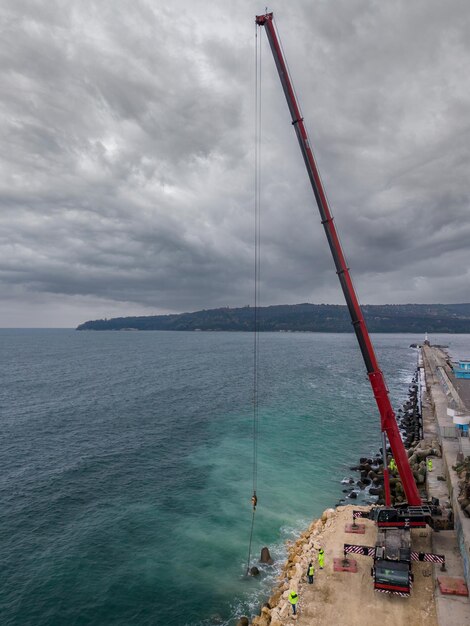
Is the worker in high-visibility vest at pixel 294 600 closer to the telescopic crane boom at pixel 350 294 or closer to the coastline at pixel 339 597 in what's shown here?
the coastline at pixel 339 597

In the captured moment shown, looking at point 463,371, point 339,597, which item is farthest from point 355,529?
point 463,371

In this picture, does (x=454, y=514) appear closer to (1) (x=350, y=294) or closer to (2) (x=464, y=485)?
(2) (x=464, y=485)

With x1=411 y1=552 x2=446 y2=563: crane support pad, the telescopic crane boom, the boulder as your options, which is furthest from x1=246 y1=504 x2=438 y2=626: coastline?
the telescopic crane boom

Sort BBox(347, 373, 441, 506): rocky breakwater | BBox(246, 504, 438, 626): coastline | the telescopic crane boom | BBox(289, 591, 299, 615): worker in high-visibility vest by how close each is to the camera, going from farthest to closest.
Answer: BBox(347, 373, 441, 506): rocky breakwater, the telescopic crane boom, BBox(289, 591, 299, 615): worker in high-visibility vest, BBox(246, 504, 438, 626): coastline

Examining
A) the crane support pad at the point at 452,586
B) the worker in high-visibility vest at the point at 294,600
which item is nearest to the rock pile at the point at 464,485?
the crane support pad at the point at 452,586

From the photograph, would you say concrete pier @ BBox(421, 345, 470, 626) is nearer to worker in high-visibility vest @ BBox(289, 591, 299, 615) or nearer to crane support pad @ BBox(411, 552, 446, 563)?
crane support pad @ BBox(411, 552, 446, 563)

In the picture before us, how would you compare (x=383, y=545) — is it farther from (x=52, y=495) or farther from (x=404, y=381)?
(x=404, y=381)
